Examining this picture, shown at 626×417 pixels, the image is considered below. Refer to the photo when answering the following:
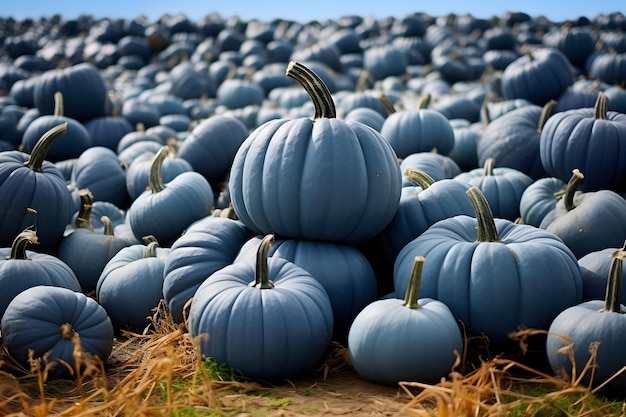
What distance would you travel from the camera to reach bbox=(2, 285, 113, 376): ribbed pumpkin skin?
3.57m

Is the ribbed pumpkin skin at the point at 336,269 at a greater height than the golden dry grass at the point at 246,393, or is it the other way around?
the ribbed pumpkin skin at the point at 336,269

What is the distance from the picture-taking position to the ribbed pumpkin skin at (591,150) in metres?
5.00

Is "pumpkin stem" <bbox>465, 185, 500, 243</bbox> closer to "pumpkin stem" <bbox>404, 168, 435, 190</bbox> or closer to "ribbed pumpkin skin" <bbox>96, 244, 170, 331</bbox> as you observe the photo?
"pumpkin stem" <bbox>404, 168, 435, 190</bbox>

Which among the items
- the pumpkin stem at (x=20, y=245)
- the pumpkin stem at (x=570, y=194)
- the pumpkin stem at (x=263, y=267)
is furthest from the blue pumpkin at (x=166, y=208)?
the pumpkin stem at (x=570, y=194)

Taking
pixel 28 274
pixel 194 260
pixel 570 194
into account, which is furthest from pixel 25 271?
pixel 570 194

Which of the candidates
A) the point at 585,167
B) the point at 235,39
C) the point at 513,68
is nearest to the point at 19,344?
the point at 585,167

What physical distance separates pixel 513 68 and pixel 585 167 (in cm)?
317

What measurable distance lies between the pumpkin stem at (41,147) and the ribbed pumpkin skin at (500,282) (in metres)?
2.56

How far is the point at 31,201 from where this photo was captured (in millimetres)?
4750

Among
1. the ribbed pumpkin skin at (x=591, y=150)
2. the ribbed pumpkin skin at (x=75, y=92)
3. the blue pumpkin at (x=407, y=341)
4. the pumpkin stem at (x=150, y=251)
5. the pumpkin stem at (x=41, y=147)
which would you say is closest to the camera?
the blue pumpkin at (x=407, y=341)

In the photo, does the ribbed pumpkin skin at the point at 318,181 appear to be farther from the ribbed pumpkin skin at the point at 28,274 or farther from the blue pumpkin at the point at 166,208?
the blue pumpkin at the point at 166,208

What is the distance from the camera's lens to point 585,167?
5.02 metres

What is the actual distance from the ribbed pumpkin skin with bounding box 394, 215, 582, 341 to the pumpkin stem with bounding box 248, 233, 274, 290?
2.37 ft

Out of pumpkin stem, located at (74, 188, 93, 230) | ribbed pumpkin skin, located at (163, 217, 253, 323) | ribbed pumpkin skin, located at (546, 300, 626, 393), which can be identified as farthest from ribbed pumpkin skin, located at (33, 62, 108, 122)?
ribbed pumpkin skin, located at (546, 300, 626, 393)
